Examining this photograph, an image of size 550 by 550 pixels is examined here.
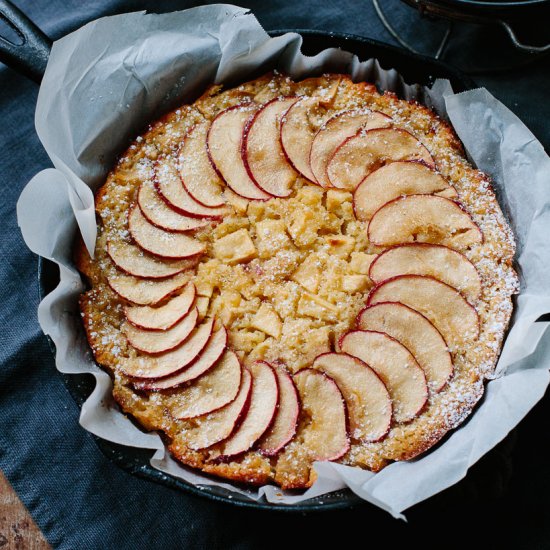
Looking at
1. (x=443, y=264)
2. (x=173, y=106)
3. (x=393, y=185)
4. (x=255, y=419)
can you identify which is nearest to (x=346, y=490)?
(x=255, y=419)

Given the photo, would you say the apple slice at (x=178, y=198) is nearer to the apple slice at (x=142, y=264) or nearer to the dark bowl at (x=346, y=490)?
the apple slice at (x=142, y=264)

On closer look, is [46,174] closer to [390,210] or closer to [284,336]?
[284,336]

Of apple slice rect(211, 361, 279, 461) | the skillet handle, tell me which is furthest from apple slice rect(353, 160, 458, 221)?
the skillet handle

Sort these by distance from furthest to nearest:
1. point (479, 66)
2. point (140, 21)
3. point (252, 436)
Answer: point (479, 66) → point (140, 21) → point (252, 436)

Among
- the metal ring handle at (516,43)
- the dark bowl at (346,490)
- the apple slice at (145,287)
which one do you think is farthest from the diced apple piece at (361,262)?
the metal ring handle at (516,43)

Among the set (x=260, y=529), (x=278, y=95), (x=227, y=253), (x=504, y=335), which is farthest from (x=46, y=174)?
(x=504, y=335)

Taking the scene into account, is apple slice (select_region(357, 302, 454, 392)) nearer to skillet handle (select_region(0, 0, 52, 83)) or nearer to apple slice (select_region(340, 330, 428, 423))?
apple slice (select_region(340, 330, 428, 423))
